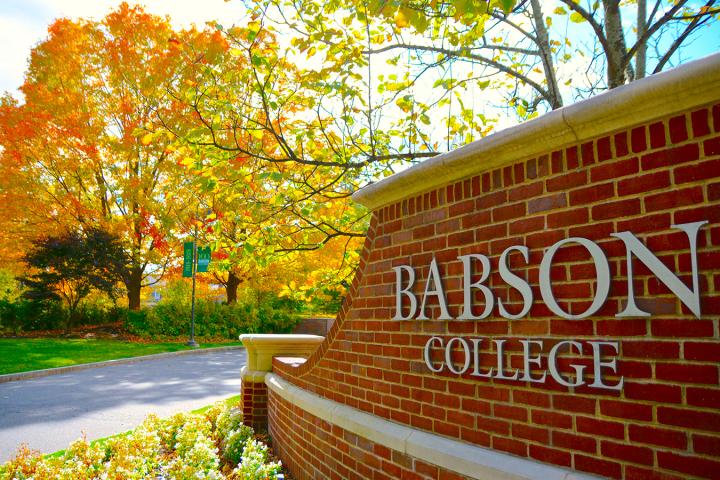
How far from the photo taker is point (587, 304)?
2445 mm

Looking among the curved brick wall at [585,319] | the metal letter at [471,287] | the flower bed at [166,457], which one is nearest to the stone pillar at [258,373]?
the flower bed at [166,457]

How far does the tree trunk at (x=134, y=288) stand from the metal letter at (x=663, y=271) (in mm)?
23761

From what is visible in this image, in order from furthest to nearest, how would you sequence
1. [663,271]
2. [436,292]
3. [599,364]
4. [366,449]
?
[366,449] < [436,292] < [599,364] < [663,271]

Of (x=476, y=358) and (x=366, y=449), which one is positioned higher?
(x=476, y=358)

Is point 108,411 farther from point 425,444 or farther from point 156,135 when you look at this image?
point 425,444

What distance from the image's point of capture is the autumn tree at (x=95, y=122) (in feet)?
65.0

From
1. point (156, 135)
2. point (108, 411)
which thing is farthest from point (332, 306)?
point (156, 135)

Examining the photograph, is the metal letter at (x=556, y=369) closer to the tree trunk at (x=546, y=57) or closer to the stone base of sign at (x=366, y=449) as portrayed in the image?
the stone base of sign at (x=366, y=449)

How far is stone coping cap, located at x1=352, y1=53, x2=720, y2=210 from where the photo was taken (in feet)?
6.82

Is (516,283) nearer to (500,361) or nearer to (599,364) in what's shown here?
(500,361)

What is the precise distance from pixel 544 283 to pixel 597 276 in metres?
0.27

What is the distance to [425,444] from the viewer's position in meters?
3.14

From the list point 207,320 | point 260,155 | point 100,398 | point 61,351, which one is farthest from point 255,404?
point 207,320

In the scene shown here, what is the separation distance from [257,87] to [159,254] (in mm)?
17260
